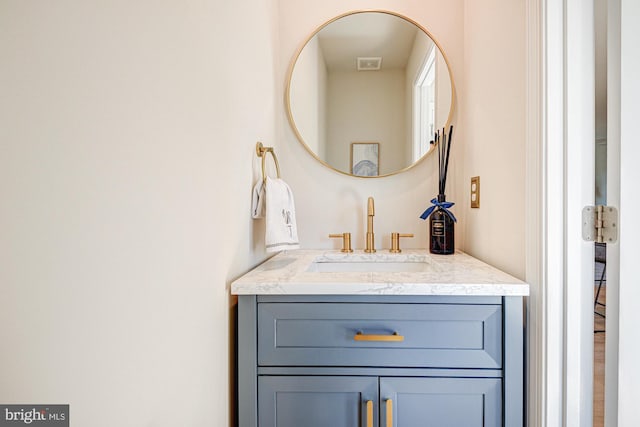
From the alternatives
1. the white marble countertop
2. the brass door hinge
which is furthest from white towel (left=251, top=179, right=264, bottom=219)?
the brass door hinge

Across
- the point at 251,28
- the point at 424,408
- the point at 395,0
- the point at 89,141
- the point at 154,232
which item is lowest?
the point at 424,408

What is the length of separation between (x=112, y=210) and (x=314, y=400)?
0.75 m

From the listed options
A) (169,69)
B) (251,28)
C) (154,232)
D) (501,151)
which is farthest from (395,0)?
(154,232)

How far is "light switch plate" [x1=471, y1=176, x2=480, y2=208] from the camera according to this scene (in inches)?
54.0

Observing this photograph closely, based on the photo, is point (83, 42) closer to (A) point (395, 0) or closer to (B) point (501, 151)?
(B) point (501, 151)

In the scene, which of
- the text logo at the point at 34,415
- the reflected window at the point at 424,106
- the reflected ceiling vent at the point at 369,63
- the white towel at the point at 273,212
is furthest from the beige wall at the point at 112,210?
the reflected window at the point at 424,106

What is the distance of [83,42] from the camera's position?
43 cm

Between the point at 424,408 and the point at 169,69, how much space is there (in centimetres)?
104

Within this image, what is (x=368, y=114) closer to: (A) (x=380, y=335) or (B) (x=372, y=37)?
(B) (x=372, y=37)

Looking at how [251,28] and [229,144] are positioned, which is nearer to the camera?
[229,144]

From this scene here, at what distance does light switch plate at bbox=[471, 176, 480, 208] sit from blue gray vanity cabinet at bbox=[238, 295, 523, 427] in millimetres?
568

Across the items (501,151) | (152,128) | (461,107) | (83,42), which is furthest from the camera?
(461,107)

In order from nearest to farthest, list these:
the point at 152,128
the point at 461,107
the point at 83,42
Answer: the point at 83,42 → the point at 152,128 → the point at 461,107

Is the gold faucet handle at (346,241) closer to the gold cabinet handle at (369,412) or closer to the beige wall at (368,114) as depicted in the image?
the beige wall at (368,114)
